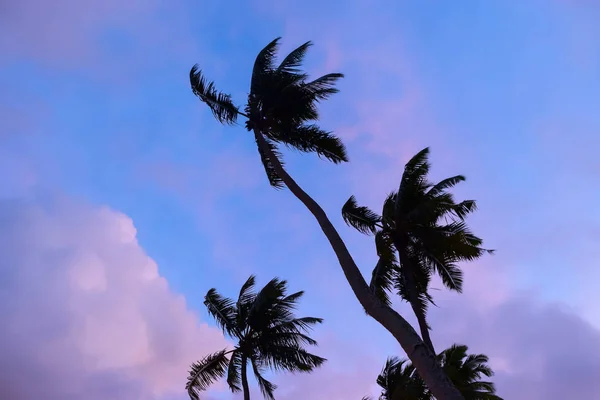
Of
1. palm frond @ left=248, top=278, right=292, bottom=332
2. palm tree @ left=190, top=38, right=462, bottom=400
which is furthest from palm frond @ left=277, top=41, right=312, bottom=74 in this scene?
palm frond @ left=248, top=278, right=292, bottom=332

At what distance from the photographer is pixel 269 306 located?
2431cm

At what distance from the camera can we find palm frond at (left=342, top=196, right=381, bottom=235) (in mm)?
18812

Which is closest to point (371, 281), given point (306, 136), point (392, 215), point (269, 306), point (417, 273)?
point (417, 273)

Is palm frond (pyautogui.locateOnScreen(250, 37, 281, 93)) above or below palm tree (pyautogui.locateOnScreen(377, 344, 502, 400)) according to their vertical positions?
above

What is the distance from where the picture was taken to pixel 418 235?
19.6 meters

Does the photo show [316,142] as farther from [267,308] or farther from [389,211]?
[267,308]

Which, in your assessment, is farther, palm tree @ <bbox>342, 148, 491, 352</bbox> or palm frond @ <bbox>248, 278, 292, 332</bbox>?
palm frond @ <bbox>248, 278, 292, 332</bbox>

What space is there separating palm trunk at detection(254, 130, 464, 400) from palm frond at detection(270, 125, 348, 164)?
2779mm

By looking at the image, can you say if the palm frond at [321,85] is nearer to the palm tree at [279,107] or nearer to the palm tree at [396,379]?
the palm tree at [279,107]

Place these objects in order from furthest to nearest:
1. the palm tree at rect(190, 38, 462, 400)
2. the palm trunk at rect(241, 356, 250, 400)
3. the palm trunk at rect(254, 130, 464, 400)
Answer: the palm trunk at rect(241, 356, 250, 400) → the palm tree at rect(190, 38, 462, 400) → the palm trunk at rect(254, 130, 464, 400)

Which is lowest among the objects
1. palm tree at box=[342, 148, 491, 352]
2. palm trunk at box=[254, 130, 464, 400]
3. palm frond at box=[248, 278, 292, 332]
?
palm trunk at box=[254, 130, 464, 400]

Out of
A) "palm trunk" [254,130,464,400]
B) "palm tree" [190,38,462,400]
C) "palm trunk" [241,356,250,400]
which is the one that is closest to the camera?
"palm trunk" [254,130,464,400]

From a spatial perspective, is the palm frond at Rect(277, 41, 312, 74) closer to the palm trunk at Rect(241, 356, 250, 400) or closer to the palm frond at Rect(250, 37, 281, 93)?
the palm frond at Rect(250, 37, 281, 93)

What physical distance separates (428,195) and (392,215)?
1.87 meters
